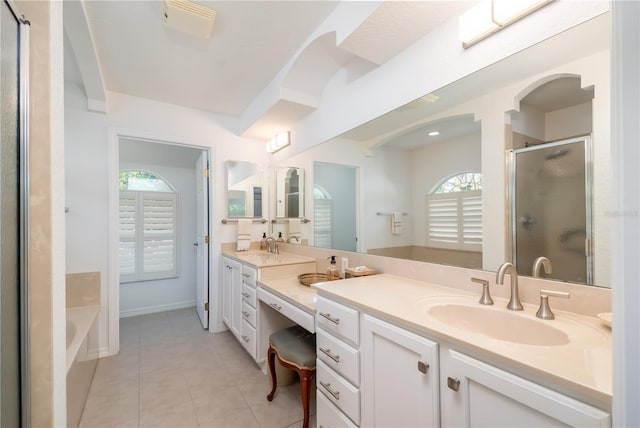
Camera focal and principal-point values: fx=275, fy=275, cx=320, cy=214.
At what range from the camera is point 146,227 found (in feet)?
12.0

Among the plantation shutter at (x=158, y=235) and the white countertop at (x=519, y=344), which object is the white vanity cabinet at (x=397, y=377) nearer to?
the white countertop at (x=519, y=344)

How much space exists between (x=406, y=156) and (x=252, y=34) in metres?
1.33

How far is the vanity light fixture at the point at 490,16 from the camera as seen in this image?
1.13 m

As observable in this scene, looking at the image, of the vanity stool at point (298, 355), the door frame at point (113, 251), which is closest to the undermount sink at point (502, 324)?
the vanity stool at point (298, 355)

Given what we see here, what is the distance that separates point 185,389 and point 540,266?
2362 mm

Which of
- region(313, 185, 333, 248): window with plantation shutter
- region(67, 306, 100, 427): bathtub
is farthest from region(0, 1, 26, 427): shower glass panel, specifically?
region(313, 185, 333, 248): window with plantation shutter

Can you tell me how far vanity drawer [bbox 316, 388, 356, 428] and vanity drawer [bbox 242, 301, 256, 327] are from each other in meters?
0.92

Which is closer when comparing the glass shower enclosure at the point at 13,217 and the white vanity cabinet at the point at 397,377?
the glass shower enclosure at the point at 13,217

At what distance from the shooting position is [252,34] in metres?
1.87

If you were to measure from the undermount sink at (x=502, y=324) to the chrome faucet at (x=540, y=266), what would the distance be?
0.20 m

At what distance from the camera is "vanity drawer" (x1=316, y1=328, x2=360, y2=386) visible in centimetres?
120

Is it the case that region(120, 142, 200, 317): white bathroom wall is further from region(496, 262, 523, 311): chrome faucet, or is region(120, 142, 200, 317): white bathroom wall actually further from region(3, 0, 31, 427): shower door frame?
region(496, 262, 523, 311): chrome faucet

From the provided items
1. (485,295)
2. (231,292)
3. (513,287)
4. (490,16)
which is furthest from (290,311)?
(490,16)

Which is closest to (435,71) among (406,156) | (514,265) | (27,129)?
(406,156)
